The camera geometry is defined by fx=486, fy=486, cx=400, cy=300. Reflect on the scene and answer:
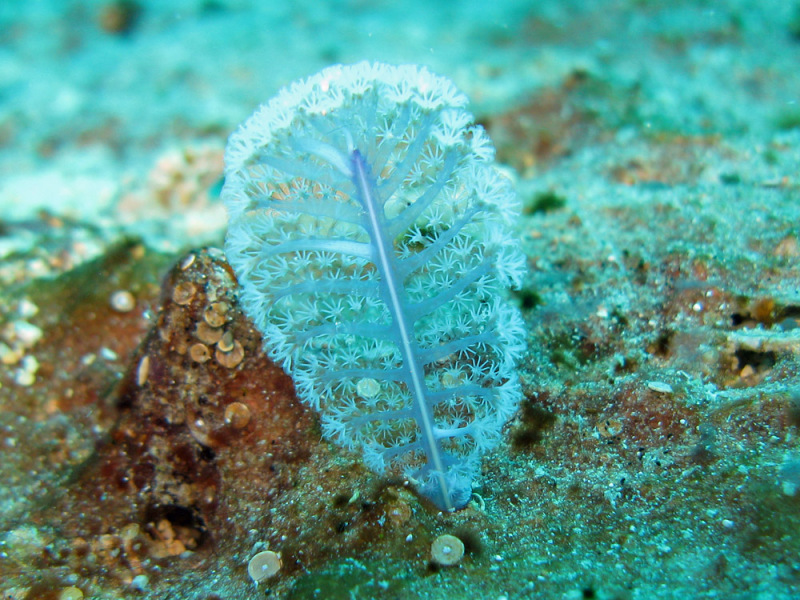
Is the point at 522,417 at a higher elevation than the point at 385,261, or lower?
lower

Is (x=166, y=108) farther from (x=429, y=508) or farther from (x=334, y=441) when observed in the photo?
(x=429, y=508)

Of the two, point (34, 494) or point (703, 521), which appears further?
point (34, 494)

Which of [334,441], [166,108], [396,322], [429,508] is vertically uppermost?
[166,108]

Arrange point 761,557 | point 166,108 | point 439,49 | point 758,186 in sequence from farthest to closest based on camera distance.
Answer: point 439,49, point 166,108, point 758,186, point 761,557

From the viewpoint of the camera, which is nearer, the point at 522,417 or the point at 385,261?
the point at 385,261

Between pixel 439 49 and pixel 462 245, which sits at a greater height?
pixel 439 49

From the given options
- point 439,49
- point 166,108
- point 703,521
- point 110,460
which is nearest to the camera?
point 703,521

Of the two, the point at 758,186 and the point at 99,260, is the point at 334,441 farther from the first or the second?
the point at 758,186

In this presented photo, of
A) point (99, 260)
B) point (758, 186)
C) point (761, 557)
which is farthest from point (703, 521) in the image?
point (99, 260)
